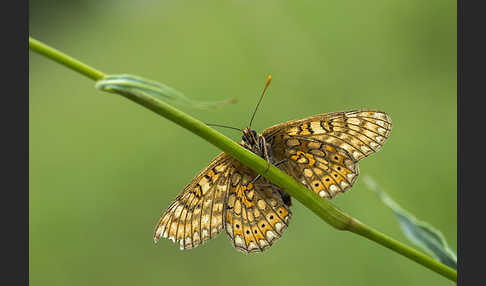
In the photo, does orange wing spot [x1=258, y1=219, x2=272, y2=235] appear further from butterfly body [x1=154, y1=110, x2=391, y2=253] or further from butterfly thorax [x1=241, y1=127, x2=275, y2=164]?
butterfly thorax [x1=241, y1=127, x2=275, y2=164]

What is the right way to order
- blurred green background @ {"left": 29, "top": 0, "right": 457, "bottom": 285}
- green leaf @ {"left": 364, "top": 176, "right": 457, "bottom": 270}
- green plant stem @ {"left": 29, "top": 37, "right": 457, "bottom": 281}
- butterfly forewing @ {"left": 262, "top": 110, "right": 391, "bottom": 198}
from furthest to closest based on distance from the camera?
1. blurred green background @ {"left": 29, "top": 0, "right": 457, "bottom": 285}
2. butterfly forewing @ {"left": 262, "top": 110, "right": 391, "bottom": 198}
3. green leaf @ {"left": 364, "top": 176, "right": 457, "bottom": 270}
4. green plant stem @ {"left": 29, "top": 37, "right": 457, "bottom": 281}

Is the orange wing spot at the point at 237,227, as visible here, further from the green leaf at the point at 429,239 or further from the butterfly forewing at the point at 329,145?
the green leaf at the point at 429,239

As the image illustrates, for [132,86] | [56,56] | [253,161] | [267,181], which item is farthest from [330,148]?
[56,56]

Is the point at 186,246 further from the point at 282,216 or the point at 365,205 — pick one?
the point at 365,205

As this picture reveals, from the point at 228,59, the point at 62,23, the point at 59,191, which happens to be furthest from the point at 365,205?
the point at 62,23

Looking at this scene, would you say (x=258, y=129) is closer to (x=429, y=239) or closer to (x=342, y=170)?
(x=342, y=170)

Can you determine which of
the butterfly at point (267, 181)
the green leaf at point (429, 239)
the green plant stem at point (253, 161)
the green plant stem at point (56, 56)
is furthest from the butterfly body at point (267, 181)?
the green plant stem at point (56, 56)

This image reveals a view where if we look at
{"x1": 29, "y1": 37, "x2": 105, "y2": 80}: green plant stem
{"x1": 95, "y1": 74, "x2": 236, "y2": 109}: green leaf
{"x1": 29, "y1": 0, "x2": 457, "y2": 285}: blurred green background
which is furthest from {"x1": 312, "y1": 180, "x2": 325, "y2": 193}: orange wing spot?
{"x1": 29, "y1": 0, "x2": 457, "y2": 285}: blurred green background
